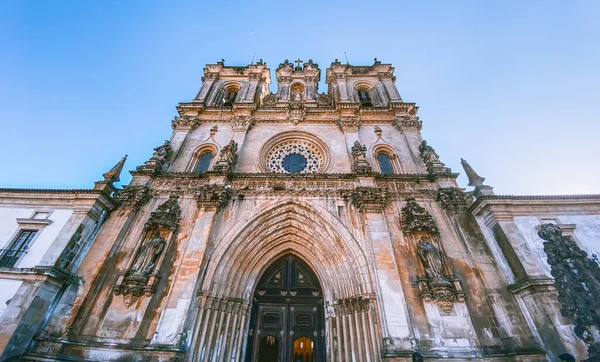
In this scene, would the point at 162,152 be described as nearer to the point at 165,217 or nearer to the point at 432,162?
the point at 165,217

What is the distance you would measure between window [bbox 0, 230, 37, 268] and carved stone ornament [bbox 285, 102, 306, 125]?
1161cm

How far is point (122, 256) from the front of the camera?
8625mm

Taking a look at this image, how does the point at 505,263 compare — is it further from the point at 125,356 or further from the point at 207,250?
the point at 125,356

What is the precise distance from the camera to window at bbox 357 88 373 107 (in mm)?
16497

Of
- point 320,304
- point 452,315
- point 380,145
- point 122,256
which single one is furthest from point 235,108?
point 452,315

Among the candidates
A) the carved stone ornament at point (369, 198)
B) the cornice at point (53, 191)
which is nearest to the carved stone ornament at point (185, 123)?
the cornice at point (53, 191)

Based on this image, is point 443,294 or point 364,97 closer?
point 443,294

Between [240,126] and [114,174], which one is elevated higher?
[240,126]

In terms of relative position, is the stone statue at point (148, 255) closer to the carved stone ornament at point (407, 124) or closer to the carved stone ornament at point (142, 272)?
the carved stone ornament at point (142, 272)

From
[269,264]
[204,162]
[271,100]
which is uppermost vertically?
[271,100]

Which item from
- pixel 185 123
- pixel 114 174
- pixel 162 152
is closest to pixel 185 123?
pixel 185 123

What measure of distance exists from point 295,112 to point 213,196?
7.26 m

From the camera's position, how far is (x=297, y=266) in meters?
9.91

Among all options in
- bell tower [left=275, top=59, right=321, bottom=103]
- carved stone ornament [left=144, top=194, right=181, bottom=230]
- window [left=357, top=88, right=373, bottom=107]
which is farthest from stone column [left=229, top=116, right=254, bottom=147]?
window [left=357, top=88, right=373, bottom=107]
